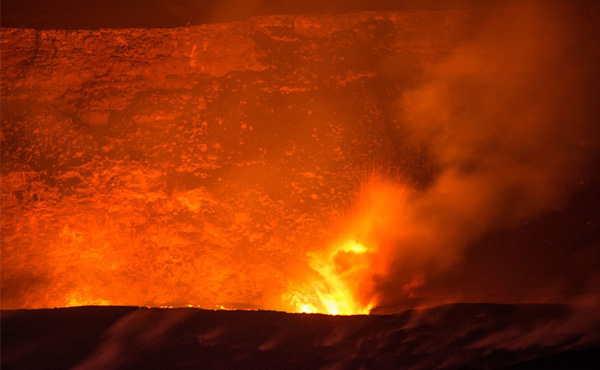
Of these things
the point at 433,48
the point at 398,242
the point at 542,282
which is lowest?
the point at 542,282

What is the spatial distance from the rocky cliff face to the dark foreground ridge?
182cm

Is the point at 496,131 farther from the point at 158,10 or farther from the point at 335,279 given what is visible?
the point at 158,10

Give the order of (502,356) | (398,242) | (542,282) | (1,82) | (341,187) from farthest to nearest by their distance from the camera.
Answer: (1,82) < (341,187) < (398,242) < (542,282) < (502,356)

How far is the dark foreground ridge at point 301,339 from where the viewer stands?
3252 mm

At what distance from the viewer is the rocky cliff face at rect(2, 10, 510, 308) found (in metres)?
5.74

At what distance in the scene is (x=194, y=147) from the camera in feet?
19.7

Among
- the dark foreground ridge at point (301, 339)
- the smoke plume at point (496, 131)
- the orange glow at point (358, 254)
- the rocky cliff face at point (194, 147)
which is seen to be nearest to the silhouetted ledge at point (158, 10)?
the rocky cliff face at point (194, 147)

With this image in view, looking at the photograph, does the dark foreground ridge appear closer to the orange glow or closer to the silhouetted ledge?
the orange glow

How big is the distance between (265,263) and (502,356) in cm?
296

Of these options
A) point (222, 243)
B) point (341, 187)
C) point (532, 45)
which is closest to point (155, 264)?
point (222, 243)

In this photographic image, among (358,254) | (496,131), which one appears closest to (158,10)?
(358,254)

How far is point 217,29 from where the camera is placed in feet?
19.5

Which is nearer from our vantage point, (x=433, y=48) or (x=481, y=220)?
(x=481, y=220)

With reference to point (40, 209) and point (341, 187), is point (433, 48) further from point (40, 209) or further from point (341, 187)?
point (40, 209)
